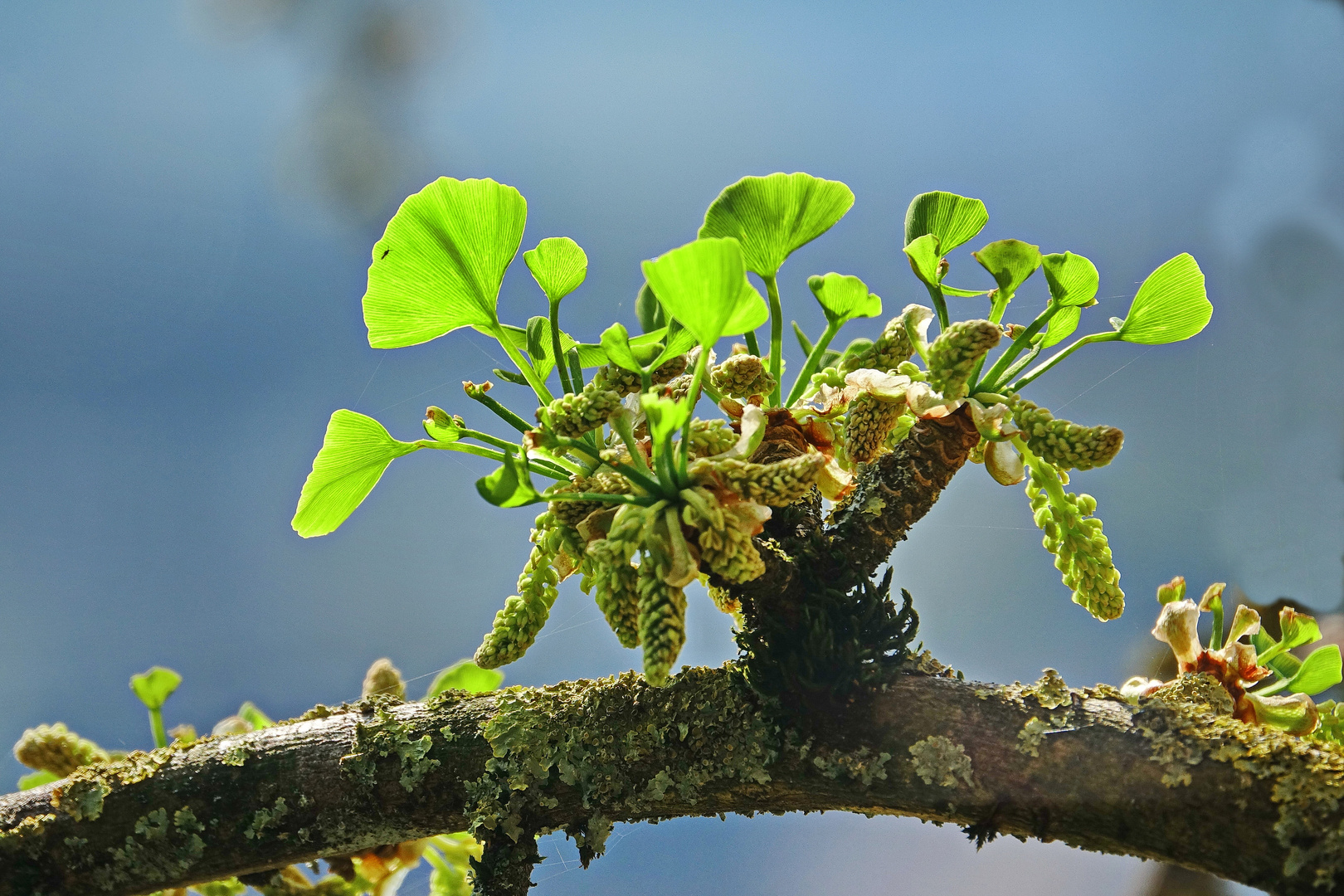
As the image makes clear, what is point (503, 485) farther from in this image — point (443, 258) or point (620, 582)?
point (443, 258)

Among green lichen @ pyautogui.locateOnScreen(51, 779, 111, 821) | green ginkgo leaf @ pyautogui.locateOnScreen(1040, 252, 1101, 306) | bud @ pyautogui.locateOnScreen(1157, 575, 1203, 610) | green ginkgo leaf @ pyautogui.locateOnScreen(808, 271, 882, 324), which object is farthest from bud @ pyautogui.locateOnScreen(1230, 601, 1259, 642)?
green lichen @ pyautogui.locateOnScreen(51, 779, 111, 821)

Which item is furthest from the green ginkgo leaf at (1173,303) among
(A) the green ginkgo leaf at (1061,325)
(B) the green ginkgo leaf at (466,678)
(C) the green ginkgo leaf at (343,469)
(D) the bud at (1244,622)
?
(B) the green ginkgo leaf at (466,678)

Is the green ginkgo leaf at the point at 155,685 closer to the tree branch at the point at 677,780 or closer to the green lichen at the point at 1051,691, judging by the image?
the tree branch at the point at 677,780

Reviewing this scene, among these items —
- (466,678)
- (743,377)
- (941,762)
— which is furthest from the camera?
(466,678)

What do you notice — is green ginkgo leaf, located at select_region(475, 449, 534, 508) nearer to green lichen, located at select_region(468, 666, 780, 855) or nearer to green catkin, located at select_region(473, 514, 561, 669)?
green catkin, located at select_region(473, 514, 561, 669)

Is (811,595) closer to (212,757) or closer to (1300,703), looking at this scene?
(1300,703)

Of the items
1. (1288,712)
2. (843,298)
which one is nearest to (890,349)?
(843,298)
